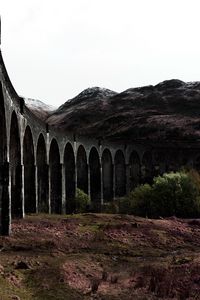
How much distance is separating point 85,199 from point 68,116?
69.9 m

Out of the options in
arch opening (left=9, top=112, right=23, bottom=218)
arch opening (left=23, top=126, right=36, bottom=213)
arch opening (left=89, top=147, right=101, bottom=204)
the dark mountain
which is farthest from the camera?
the dark mountain

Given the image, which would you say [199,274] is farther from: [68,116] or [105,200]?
[68,116]

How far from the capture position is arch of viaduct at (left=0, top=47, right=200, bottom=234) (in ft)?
88.5

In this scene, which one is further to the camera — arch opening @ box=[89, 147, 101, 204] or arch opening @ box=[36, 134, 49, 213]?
arch opening @ box=[89, 147, 101, 204]

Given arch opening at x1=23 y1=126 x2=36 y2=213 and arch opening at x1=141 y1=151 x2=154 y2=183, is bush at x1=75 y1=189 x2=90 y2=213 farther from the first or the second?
arch opening at x1=141 y1=151 x2=154 y2=183

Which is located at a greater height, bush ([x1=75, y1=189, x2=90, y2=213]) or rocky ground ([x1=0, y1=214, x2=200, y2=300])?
bush ([x1=75, y1=189, x2=90, y2=213])

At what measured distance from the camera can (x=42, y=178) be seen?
40.0 m

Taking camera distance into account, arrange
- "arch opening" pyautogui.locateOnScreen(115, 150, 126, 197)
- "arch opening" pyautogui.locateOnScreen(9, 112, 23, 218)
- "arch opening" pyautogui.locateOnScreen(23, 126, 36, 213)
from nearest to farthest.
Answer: "arch opening" pyautogui.locateOnScreen(9, 112, 23, 218), "arch opening" pyautogui.locateOnScreen(23, 126, 36, 213), "arch opening" pyautogui.locateOnScreen(115, 150, 126, 197)

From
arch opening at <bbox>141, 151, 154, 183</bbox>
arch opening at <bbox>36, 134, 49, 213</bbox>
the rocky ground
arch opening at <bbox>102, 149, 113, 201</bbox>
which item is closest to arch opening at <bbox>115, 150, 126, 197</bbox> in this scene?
arch opening at <bbox>102, 149, 113, 201</bbox>

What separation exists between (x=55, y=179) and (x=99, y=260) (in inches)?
932

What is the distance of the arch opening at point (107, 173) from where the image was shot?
5966 cm

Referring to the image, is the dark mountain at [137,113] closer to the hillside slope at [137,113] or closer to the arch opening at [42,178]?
the hillside slope at [137,113]

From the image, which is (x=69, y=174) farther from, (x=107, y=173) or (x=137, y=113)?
(x=137, y=113)

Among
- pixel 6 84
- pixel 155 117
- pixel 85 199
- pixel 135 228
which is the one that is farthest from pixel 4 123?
pixel 155 117
